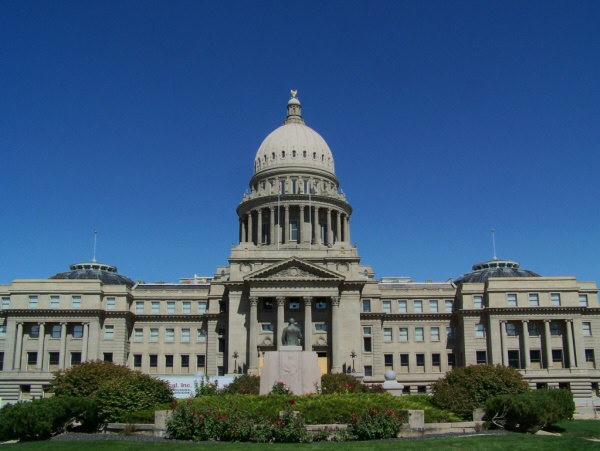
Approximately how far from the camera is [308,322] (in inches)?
3027

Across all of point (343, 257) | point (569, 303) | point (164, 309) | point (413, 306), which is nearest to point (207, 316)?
point (164, 309)

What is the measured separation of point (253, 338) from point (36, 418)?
46608mm

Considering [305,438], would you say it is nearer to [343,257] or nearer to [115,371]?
[115,371]

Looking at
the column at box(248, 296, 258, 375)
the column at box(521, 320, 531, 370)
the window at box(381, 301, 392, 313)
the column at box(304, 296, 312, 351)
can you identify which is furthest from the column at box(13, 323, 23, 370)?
the column at box(521, 320, 531, 370)

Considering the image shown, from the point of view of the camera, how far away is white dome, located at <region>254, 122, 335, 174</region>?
348 ft

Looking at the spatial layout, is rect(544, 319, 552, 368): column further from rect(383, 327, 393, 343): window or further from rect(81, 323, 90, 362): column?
rect(81, 323, 90, 362): column

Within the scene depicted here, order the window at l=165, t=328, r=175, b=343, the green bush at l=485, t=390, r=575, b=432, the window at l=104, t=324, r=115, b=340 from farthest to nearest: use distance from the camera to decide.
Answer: the window at l=165, t=328, r=175, b=343
the window at l=104, t=324, r=115, b=340
the green bush at l=485, t=390, r=575, b=432

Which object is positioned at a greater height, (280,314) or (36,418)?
(280,314)

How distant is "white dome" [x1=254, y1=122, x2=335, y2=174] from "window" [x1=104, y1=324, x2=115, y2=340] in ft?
109

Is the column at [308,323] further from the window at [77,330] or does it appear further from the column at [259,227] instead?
the window at [77,330]

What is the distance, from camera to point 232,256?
82.1 metres

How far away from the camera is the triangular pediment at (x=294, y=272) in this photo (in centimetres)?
7794

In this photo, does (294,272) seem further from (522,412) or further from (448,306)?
(522,412)

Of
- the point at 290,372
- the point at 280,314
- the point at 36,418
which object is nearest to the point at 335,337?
the point at 280,314
